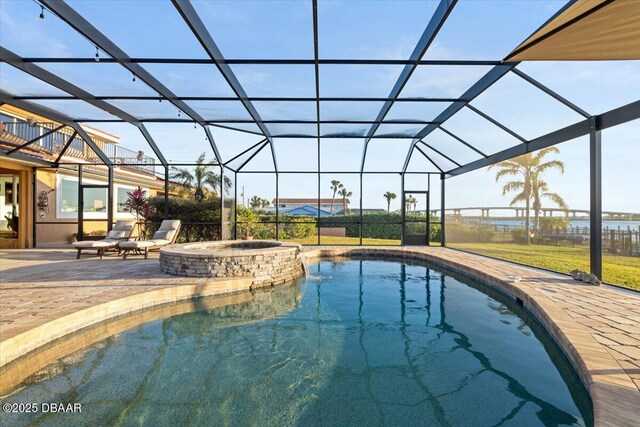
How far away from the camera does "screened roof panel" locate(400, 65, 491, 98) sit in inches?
228

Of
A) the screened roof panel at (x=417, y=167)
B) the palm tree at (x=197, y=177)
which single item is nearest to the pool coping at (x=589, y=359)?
the screened roof panel at (x=417, y=167)

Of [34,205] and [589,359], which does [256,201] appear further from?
[589,359]

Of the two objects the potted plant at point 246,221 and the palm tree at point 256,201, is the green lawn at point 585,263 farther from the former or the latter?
the palm tree at point 256,201

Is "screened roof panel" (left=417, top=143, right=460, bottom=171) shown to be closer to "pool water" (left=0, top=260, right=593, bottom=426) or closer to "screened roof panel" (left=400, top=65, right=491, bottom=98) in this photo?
"screened roof panel" (left=400, top=65, right=491, bottom=98)

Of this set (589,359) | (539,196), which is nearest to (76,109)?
(589,359)

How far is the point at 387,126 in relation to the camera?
31.7 feet

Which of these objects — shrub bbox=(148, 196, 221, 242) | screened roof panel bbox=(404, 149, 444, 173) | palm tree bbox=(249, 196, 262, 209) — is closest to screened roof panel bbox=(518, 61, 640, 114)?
screened roof panel bbox=(404, 149, 444, 173)

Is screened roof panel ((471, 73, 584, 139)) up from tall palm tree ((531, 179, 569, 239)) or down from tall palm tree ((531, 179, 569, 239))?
up

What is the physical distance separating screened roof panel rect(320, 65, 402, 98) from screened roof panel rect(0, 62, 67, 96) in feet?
18.1

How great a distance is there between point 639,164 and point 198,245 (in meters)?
22.2

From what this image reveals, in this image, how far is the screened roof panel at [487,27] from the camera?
13.9 feet

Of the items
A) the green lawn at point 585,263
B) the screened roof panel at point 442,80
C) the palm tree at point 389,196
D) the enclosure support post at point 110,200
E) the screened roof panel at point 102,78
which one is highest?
the screened roof panel at point 102,78

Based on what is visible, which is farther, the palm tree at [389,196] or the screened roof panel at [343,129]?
the palm tree at [389,196]

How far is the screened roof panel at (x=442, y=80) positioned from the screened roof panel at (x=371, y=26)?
72 centimetres
